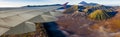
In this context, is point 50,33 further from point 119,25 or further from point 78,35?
point 119,25

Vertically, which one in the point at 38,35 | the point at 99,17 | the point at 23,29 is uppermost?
the point at 23,29

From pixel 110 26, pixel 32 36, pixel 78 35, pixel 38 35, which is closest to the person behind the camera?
pixel 32 36

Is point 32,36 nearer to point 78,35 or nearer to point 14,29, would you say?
point 14,29

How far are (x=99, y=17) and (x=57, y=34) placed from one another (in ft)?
74.4

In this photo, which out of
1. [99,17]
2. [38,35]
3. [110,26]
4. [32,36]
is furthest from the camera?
[99,17]

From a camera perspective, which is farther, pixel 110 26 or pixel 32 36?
pixel 110 26

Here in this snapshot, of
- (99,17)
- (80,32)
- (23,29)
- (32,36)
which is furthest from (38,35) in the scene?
(99,17)

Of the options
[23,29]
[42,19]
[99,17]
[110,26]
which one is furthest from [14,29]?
[99,17]

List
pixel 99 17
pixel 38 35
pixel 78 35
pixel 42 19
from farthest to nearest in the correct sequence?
pixel 99 17 → pixel 78 35 → pixel 42 19 → pixel 38 35

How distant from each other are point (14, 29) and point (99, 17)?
1388 inches

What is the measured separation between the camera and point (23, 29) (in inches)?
806

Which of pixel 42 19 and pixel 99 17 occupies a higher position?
pixel 42 19

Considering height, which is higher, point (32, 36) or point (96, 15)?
point (32, 36)

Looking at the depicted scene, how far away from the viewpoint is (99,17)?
52.4 m
